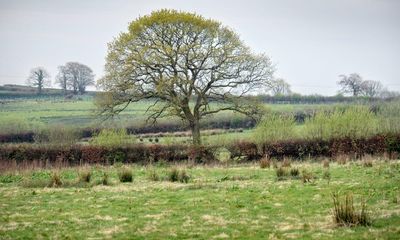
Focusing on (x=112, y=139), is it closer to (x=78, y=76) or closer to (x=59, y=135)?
(x=59, y=135)

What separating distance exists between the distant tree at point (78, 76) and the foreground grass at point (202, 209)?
72.0 metres

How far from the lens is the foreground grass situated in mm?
11766

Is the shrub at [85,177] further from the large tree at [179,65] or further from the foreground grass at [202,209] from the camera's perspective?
the large tree at [179,65]

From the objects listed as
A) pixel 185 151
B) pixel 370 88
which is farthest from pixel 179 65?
pixel 370 88

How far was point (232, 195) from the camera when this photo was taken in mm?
17641

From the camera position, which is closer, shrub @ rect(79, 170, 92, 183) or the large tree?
shrub @ rect(79, 170, 92, 183)

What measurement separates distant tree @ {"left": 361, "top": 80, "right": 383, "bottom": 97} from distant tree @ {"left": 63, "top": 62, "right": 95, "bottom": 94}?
58.4 metres

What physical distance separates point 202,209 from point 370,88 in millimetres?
96454

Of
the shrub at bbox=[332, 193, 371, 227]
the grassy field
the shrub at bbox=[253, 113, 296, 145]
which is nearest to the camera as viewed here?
the shrub at bbox=[332, 193, 371, 227]

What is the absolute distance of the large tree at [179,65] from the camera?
135ft

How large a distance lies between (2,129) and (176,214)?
147ft

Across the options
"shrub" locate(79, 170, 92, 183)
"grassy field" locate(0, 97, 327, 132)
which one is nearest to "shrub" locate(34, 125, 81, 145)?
"grassy field" locate(0, 97, 327, 132)

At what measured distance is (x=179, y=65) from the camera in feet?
136

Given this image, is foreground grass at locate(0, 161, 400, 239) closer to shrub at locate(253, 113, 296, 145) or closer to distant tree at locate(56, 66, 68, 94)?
shrub at locate(253, 113, 296, 145)
